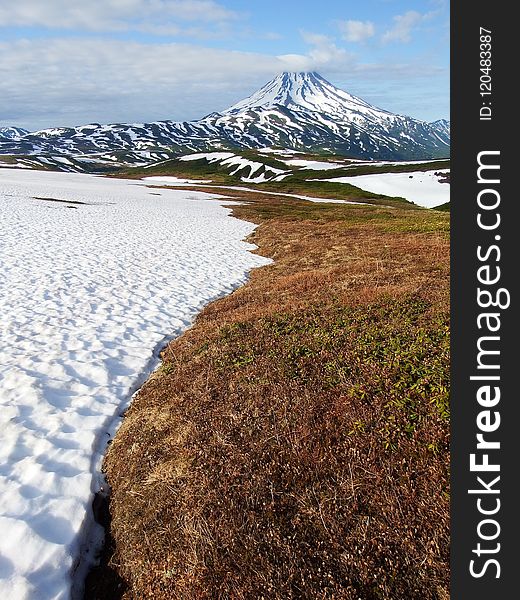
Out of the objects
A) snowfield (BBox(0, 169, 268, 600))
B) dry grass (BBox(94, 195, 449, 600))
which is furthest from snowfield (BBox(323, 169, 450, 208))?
dry grass (BBox(94, 195, 449, 600))

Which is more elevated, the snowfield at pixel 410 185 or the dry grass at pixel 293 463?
the snowfield at pixel 410 185

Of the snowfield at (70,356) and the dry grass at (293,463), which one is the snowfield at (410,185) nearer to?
the snowfield at (70,356)

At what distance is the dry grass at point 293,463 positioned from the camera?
4.48 metres

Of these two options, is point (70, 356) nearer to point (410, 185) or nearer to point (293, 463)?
point (293, 463)

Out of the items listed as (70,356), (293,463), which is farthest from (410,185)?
(293,463)

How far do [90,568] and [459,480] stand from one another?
16.0ft

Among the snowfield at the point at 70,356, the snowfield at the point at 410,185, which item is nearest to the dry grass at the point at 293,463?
the snowfield at the point at 70,356

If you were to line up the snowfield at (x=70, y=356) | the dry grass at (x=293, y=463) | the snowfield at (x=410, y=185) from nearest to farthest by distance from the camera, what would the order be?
the dry grass at (x=293, y=463), the snowfield at (x=70, y=356), the snowfield at (x=410, y=185)

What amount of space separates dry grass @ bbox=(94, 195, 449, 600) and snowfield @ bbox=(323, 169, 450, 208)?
99.2m

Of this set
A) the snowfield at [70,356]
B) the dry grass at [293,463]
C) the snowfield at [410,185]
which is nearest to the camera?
the dry grass at [293,463]

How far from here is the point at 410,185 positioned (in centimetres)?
11288

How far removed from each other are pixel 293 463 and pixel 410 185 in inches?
4715

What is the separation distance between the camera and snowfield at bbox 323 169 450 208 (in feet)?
333

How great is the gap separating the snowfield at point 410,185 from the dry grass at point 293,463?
325 ft
